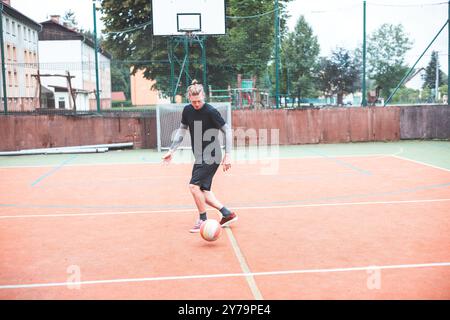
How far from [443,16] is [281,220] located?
15.5 meters

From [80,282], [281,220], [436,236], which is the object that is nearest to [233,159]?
[281,220]

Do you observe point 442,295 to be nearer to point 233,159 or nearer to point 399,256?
point 399,256

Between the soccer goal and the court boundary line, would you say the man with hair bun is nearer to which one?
the court boundary line

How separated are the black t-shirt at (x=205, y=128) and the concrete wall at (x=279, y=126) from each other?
13096 millimetres

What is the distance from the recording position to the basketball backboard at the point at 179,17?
1995 centimetres

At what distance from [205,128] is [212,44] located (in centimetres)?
2681

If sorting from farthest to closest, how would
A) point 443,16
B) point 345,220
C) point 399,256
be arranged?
point 443,16 → point 345,220 → point 399,256

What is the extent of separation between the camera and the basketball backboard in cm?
1995

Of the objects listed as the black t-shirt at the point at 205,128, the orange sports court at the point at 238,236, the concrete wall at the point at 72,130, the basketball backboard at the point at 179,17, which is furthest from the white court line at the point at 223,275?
the basketball backboard at the point at 179,17

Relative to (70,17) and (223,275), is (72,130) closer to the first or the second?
(223,275)

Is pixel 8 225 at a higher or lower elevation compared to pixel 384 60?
lower

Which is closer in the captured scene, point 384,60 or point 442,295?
point 442,295

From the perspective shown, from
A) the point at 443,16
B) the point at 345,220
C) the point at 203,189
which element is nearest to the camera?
the point at 203,189

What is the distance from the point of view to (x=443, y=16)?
776 inches
